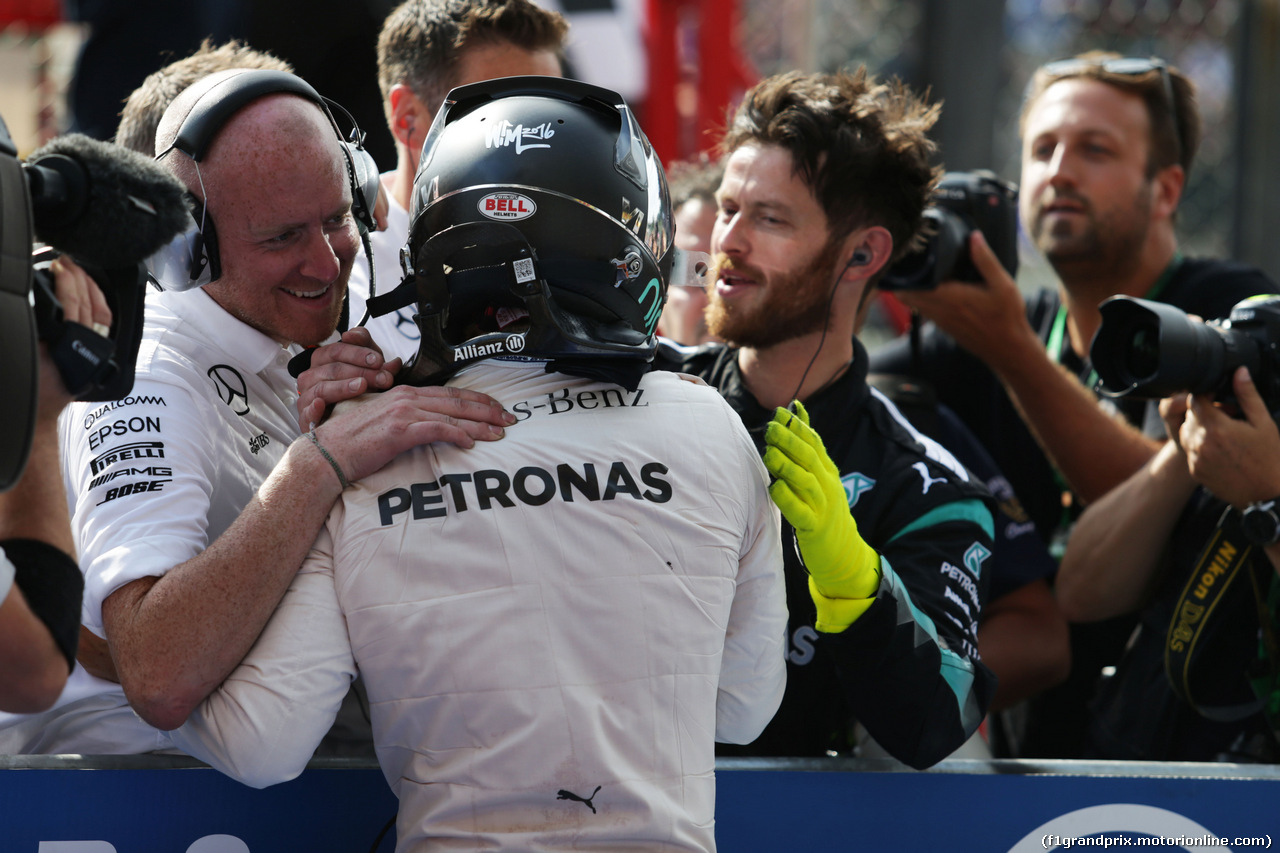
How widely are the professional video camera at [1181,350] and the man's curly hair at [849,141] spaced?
21.3 inches

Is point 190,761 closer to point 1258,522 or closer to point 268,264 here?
point 268,264

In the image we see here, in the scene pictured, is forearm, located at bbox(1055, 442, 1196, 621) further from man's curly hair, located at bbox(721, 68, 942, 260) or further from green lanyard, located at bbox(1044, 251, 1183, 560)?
man's curly hair, located at bbox(721, 68, 942, 260)

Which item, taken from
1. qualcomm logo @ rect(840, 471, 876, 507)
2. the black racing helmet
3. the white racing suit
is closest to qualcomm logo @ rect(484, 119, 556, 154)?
the black racing helmet

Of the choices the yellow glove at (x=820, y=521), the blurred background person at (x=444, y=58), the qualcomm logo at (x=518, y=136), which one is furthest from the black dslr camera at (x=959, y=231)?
the qualcomm logo at (x=518, y=136)

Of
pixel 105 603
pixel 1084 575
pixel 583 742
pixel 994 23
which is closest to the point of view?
pixel 583 742

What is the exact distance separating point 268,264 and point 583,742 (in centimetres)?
105

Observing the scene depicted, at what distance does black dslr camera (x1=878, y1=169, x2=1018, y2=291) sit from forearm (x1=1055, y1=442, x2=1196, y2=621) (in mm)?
717

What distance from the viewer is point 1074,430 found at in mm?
3207

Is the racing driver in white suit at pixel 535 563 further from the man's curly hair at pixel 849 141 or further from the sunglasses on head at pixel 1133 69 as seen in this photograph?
the sunglasses on head at pixel 1133 69

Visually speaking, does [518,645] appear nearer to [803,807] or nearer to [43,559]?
[43,559]

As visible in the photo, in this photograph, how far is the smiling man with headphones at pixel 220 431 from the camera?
1566 mm

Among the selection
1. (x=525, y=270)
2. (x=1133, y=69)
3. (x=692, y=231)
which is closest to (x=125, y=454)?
(x=525, y=270)

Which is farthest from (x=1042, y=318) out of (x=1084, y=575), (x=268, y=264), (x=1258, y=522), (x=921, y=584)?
(x=268, y=264)

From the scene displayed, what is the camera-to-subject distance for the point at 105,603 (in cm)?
165
